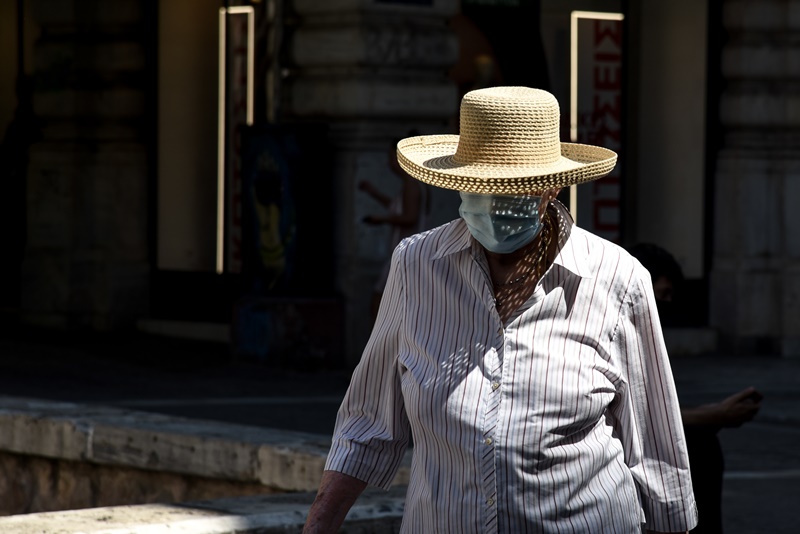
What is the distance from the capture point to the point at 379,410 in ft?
10.1

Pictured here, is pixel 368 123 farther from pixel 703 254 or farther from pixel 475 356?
pixel 475 356

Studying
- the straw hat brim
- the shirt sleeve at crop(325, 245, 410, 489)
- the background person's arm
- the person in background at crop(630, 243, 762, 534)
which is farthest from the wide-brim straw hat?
the person in background at crop(630, 243, 762, 534)

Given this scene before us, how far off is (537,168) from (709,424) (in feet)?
5.31

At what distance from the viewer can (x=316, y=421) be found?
9.20 m

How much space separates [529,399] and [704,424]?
1564 mm

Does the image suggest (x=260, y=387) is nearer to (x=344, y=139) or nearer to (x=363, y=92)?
(x=344, y=139)

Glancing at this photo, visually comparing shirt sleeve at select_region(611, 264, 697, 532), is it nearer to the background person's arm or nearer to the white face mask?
the white face mask

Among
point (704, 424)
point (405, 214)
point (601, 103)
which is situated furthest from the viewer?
point (601, 103)

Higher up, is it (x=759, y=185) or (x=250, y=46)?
(x=250, y=46)

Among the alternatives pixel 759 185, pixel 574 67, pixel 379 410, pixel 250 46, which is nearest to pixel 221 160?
pixel 250 46

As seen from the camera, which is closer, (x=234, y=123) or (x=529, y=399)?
(x=529, y=399)

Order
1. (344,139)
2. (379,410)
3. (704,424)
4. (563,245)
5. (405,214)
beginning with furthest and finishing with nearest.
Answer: (344,139), (405,214), (704,424), (379,410), (563,245)

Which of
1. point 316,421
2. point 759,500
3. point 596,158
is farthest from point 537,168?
point 316,421

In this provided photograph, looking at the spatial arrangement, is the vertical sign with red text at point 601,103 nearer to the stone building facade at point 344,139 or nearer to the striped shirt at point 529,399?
the stone building facade at point 344,139
